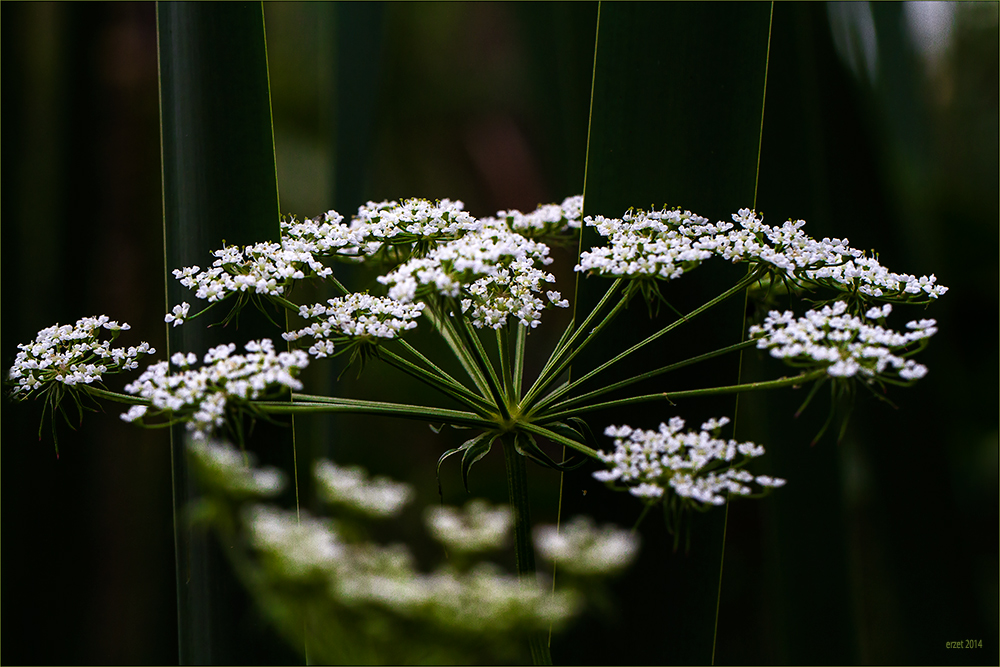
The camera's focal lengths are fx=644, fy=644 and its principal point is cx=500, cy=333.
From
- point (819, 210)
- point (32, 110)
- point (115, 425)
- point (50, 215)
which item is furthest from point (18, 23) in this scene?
point (819, 210)

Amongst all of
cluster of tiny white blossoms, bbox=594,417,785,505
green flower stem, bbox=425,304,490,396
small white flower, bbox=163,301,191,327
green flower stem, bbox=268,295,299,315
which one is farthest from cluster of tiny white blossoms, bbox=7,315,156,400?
cluster of tiny white blossoms, bbox=594,417,785,505

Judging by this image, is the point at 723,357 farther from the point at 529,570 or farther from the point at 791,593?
the point at 791,593

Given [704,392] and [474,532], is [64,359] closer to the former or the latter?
[474,532]

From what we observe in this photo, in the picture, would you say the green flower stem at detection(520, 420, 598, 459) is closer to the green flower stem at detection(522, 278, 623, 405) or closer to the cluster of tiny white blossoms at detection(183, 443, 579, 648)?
the green flower stem at detection(522, 278, 623, 405)

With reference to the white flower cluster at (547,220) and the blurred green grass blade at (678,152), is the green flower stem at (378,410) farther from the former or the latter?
the white flower cluster at (547,220)

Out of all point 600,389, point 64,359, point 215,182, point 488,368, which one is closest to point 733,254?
point 600,389

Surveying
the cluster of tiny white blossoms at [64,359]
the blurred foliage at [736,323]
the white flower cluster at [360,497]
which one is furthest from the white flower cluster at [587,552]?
the cluster of tiny white blossoms at [64,359]
